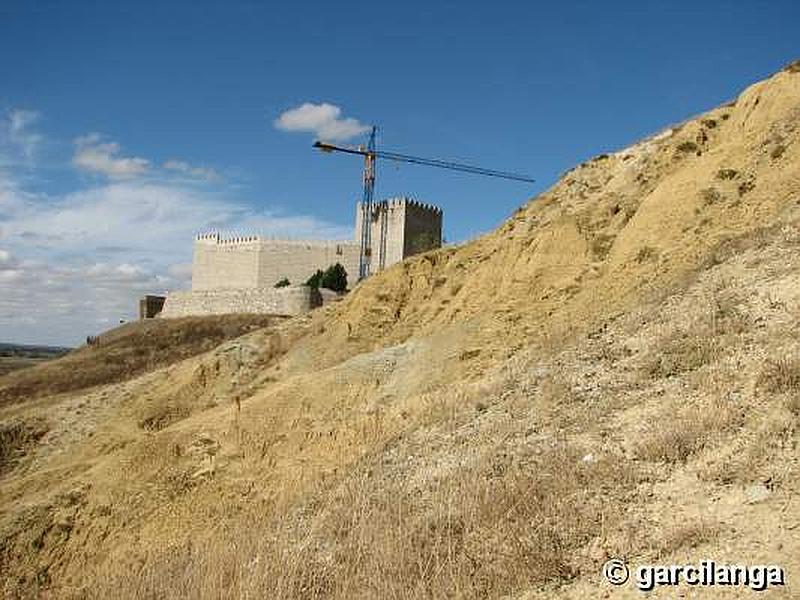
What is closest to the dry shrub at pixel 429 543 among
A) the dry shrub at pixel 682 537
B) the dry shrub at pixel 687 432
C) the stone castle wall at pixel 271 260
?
the dry shrub at pixel 687 432

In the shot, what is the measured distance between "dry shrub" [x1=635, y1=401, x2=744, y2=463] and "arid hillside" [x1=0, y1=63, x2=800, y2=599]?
1.3 inches

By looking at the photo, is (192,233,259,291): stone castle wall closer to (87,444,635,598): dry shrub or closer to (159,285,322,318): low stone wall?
(159,285,322,318): low stone wall

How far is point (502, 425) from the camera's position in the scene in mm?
9891

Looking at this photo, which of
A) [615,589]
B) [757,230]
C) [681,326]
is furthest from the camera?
[757,230]

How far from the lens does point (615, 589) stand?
518 centimetres

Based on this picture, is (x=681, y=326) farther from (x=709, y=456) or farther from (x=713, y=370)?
(x=709, y=456)

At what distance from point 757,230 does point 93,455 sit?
1588 cm

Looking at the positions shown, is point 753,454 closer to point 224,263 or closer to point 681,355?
point 681,355

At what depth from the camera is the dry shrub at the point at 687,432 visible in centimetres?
702

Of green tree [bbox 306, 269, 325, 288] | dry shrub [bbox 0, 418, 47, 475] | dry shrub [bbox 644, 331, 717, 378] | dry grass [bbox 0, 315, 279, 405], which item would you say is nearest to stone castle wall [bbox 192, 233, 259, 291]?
green tree [bbox 306, 269, 325, 288]

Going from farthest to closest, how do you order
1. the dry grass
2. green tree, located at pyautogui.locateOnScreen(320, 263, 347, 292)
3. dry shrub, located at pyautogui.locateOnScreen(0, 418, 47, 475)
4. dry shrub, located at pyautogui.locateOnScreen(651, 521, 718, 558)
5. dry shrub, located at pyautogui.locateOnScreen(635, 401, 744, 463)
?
green tree, located at pyautogui.locateOnScreen(320, 263, 347, 292) → the dry grass → dry shrub, located at pyautogui.locateOnScreen(0, 418, 47, 475) → dry shrub, located at pyautogui.locateOnScreen(635, 401, 744, 463) → dry shrub, located at pyautogui.locateOnScreen(651, 521, 718, 558)

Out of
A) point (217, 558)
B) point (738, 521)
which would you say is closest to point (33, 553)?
point (217, 558)

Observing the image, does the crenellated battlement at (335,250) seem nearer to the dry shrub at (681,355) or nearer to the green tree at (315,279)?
the green tree at (315,279)

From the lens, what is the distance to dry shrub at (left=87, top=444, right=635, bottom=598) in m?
5.79
